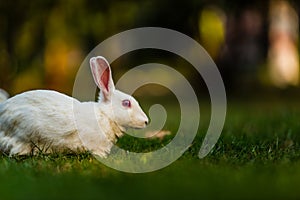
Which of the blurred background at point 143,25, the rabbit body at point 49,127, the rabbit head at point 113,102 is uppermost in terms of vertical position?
the blurred background at point 143,25

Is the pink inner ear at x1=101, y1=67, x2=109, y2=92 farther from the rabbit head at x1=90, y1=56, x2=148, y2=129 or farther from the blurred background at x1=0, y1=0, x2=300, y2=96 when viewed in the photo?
the blurred background at x1=0, y1=0, x2=300, y2=96

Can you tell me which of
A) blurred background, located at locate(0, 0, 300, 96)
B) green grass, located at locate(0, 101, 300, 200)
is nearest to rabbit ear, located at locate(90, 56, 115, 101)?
green grass, located at locate(0, 101, 300, 200)

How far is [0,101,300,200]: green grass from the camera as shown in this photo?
3.21 meters

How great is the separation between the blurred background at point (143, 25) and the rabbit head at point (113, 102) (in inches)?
399

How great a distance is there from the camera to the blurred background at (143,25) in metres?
16.1

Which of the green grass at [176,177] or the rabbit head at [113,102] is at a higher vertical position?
the rabbit head at [113,102]

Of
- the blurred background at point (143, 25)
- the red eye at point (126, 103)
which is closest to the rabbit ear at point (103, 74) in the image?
the red eye at point (126, 103)

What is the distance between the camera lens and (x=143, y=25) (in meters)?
17.3

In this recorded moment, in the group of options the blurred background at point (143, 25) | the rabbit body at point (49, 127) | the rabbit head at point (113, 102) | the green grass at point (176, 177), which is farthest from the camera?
the blurred background at point (143, 25)

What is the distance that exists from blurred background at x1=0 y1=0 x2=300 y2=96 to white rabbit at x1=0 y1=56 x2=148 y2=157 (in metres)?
10.2

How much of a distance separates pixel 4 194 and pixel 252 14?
13040 millimetres

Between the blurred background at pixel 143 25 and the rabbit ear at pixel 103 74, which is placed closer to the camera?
the rabbit ear at pixel 103 74

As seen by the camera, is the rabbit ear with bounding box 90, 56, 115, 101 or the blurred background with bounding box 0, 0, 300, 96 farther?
the blurred background with bounding box 0, 0, 300, 96

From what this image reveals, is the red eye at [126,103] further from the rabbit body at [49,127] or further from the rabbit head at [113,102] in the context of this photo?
the rabbit body at [49,127]
